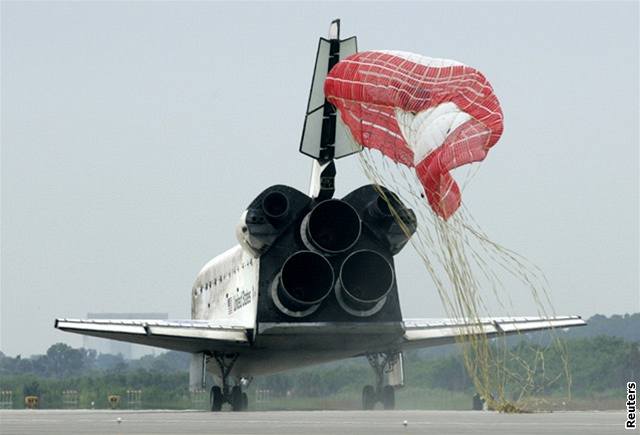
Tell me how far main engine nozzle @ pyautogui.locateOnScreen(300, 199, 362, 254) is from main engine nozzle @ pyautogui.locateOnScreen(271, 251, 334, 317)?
388 mm

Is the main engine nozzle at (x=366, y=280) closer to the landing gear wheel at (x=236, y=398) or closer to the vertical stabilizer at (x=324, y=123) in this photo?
the vertical stabilizer at (x=324, y=123)

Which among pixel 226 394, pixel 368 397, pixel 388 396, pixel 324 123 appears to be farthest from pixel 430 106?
pixel 368 397

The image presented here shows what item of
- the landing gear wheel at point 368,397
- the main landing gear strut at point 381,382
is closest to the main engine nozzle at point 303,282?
the main landing gear strut at point 381,382

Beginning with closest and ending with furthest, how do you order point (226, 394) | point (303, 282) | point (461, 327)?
point (303, 282)
point (461, 327)
point (226, 394)

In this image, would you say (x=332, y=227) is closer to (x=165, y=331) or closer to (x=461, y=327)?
(x=461, y=327)

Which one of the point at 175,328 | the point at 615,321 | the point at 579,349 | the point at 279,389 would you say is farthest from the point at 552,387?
the point at 615,321

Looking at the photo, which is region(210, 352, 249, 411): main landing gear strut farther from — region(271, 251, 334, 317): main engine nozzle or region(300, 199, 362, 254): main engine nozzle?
region(300, 199, 362, 254): main engine nozzle

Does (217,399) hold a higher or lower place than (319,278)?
lower

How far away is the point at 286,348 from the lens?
101 ft

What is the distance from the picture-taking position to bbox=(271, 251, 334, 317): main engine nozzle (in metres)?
28.4

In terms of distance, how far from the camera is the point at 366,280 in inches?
1128

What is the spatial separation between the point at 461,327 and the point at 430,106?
9254 millimetres

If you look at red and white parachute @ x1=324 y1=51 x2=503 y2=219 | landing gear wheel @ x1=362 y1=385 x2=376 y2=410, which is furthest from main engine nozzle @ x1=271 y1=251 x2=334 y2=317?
red and white parachute @ x1=324 y1=51 x2=503 y2=219

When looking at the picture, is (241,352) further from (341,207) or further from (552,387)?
(552,387)
